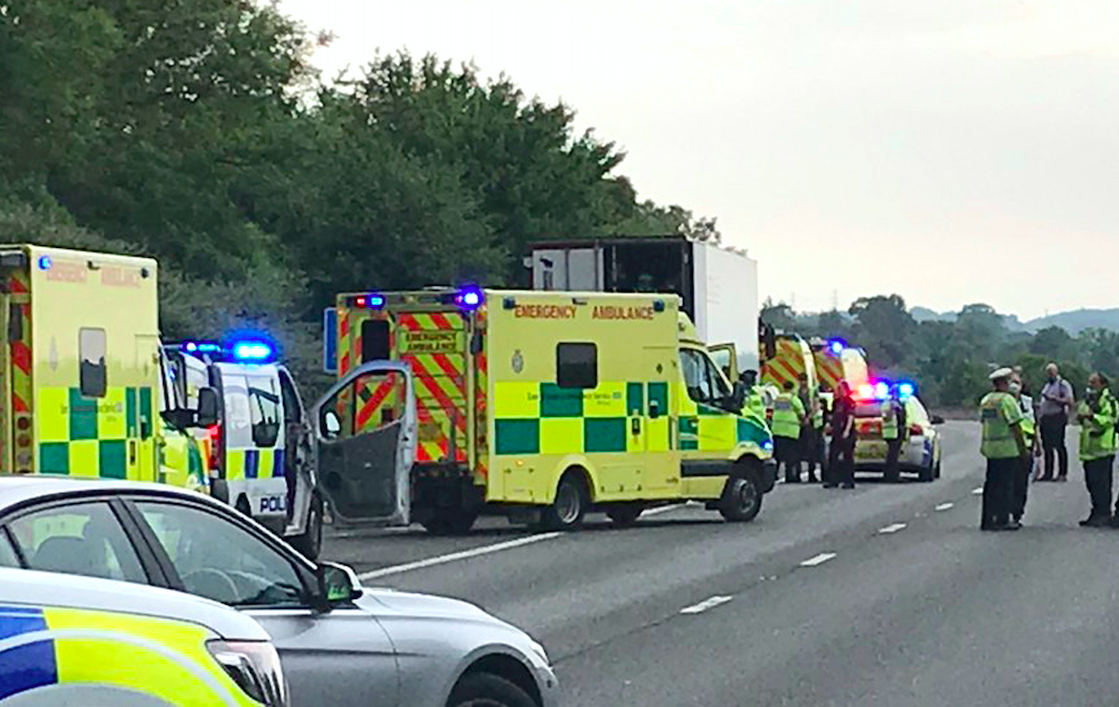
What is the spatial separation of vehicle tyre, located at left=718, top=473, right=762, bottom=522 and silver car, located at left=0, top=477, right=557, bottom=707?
1650 centimetres

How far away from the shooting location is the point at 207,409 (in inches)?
709

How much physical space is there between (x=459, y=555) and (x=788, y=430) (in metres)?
14.0

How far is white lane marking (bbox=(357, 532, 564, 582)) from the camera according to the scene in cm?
1844

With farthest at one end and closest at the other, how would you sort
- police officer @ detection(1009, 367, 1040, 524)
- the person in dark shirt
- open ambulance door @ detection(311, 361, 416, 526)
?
the person in dark shirt
police officer @ detection(1009, 367, 1040, 524)
open ambulance door @ detection(311, 361, 416, 526)

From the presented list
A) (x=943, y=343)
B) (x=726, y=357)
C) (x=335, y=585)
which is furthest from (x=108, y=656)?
(x=943, y=343)

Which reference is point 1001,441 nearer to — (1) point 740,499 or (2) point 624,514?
(1) point 740,499

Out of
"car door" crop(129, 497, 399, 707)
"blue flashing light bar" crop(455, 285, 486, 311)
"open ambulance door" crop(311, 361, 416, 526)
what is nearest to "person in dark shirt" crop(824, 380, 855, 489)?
"blue flashing light bar" crop(455, 285, 486, 311)

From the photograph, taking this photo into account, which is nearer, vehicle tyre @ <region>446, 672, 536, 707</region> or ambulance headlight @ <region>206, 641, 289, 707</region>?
ambulance headlight @ <region>206, 641, 289, 707</region>

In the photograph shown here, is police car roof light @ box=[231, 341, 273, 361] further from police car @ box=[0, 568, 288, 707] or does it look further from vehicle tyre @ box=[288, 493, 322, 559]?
police car @ box=[0, 568, 288, 707]

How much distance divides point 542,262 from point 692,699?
63.3ft

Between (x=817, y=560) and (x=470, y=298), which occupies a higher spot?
(x=470, y=298)

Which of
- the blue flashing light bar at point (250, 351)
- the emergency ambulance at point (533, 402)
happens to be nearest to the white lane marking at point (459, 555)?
the emergency ambulance at point (533, 402)

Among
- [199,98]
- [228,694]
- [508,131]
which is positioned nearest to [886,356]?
[508,131]

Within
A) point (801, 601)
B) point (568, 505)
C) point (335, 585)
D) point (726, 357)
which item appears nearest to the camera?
point (335, 585)
